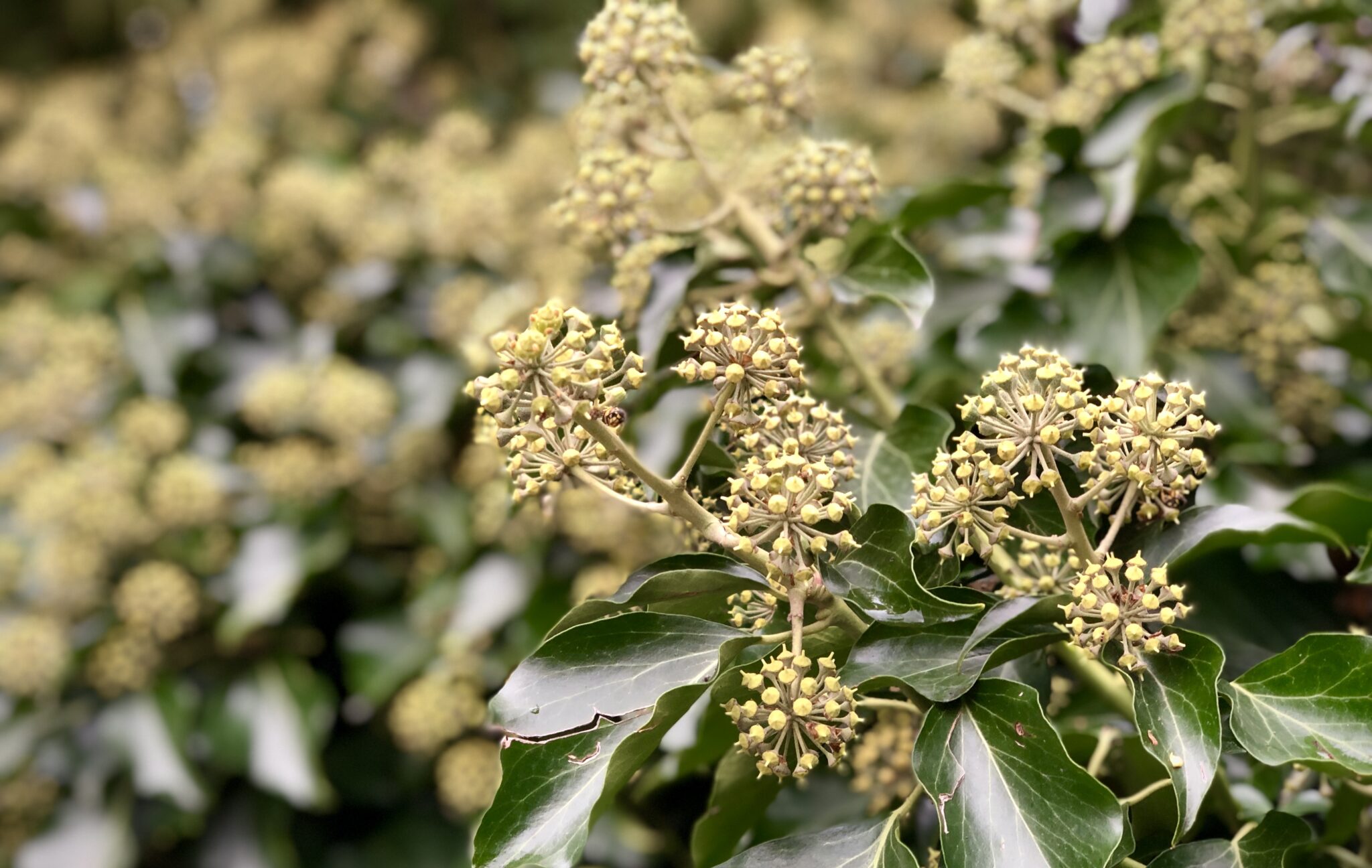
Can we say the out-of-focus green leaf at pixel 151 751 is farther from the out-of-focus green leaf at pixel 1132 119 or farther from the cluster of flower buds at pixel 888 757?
the out-of-focus green leaf at pixel 1132 119

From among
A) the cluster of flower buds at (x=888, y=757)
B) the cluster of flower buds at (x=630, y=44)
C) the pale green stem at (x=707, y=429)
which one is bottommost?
the cluster of flower buds at (x=888, y=757)

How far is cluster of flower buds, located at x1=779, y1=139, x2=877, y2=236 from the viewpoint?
2.86 ft

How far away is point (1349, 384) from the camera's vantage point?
47.8 inches

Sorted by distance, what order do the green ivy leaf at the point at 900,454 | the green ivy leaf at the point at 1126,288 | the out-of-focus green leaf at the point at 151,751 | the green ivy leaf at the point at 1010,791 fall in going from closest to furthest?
the green ivy leaf at the point at 1010,791 < the green ivy leaf at the point at 900,454 < the green ivy leaf at the point at 1126,288 < the out-of-focus green leaf at the point at 151,751

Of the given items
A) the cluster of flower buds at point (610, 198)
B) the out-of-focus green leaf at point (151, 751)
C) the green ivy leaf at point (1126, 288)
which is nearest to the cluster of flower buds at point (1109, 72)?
the green ivy leaf at point (1126, 288)

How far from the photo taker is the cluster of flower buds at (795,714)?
21.8 inches

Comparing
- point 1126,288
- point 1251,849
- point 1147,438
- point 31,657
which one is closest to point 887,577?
point 1147,438

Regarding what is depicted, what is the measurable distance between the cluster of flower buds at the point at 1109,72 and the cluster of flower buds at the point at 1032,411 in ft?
2.17

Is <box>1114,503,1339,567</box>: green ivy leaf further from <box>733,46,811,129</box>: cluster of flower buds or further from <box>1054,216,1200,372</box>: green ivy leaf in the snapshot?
<box>733,46,811,129</box>: cluster of flower buds

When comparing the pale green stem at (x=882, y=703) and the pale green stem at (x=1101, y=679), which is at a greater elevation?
the pale green stem at (x=882, y=703)

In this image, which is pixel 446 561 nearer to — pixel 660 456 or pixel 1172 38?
pixel 660 456

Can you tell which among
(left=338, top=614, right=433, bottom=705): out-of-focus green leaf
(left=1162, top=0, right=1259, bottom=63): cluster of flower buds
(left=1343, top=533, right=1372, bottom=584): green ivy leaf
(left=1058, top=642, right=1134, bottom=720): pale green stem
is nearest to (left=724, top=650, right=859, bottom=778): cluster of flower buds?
(left=1058, top=642, right=1134, bottom=720): pale green stem

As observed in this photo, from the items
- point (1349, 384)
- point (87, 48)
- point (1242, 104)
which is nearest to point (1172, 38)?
point (1242, 104)

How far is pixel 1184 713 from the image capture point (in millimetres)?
569
